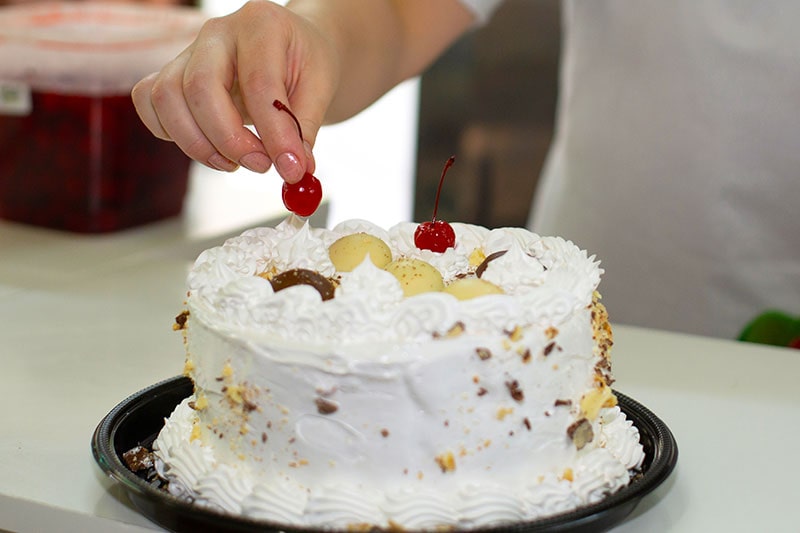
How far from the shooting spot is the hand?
3.87ft

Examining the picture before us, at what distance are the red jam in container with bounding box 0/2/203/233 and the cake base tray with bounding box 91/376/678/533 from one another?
1030 mm

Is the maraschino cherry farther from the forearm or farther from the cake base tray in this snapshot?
the forearm

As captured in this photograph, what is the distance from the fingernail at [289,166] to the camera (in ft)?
3.79

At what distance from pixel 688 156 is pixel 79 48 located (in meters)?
1.14

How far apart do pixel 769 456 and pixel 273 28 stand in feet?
2.48

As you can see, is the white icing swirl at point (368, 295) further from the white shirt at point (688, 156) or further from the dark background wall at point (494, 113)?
the dark background wall at point (494, 113)

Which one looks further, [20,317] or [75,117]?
[75,117]

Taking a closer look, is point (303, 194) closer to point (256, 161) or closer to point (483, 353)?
point (256, 161)

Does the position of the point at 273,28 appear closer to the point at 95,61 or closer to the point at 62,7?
the point at 95,61

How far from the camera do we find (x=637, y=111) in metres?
1.92

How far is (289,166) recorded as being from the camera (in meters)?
1.15

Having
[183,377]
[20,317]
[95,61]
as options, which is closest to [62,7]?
[95,61]

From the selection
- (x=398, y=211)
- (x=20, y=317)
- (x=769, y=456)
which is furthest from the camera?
(x=398, y=211)

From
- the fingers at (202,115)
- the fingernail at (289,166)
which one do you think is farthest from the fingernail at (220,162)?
the fingernail at (289,166)
